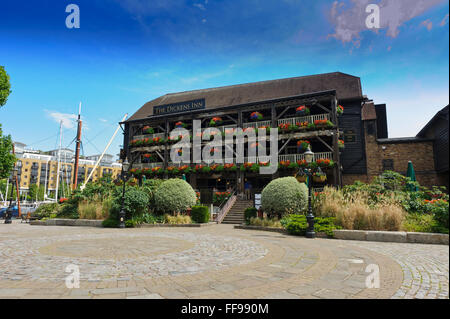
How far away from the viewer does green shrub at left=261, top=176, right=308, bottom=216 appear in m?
12.0

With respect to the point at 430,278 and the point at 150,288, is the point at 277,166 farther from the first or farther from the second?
the point at 150,288

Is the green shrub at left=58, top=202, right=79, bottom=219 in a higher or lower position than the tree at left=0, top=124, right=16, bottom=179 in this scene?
lower

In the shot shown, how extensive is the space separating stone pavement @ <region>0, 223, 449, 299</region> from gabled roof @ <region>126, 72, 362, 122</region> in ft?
61.9

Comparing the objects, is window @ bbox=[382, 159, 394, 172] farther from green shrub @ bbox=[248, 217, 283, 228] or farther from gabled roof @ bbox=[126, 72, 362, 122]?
green shrub @ bbox=[248, 217, 283, 228]

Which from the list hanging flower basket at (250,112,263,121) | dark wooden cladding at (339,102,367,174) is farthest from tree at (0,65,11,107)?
dark wooden cladding at (339,102,367,174)

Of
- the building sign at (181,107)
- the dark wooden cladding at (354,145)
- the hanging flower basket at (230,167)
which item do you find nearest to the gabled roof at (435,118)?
the dark wooden cladding at (354,145)

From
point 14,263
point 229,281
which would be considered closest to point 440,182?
point 229,281

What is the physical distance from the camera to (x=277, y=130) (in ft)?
68.0

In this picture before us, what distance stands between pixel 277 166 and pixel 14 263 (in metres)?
17.4

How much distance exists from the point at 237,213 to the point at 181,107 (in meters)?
14.1

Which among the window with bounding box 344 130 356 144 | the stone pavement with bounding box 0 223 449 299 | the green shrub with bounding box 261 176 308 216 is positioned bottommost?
the stone pavement with bounding box 0 223 449 299

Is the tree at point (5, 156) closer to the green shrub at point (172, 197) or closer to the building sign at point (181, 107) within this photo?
the green shrub at point (172, 197)

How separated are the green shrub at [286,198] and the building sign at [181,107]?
15.0 m
